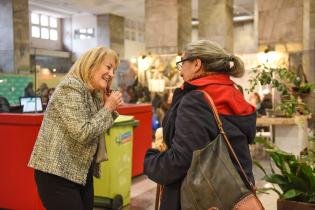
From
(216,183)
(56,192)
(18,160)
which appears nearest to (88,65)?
(56,192)

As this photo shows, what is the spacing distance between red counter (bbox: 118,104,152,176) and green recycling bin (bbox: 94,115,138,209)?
1219mm

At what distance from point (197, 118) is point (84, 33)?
59.8 feet

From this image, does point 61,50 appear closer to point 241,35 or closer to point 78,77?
point 241,35

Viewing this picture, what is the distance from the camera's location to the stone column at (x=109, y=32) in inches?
706

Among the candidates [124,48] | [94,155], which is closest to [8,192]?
[94,155]

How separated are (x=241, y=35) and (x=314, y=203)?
65.2 ft

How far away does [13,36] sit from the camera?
42.8 ft

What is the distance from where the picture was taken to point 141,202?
4.63 metres

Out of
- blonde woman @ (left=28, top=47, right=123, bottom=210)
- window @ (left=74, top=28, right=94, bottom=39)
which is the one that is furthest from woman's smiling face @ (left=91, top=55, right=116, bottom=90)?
window @ (left=74, top=28, right=94, bottom=39)

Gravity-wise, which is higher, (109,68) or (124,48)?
(124,48)

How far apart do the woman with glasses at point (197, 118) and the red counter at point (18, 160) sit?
2455 millimetres

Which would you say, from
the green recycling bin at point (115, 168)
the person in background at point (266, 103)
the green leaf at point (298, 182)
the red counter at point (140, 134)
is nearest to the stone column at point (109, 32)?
the person in background at point (266, 103)

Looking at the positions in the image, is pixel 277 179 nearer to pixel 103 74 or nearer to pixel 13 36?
pixel 103 74

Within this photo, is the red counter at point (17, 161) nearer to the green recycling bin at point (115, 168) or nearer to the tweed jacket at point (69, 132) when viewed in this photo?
the green recycling bin at point (115, 168)
